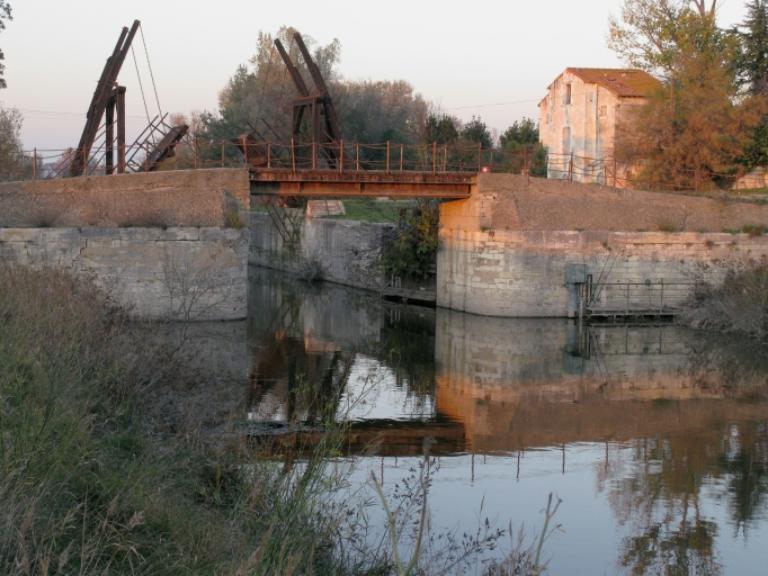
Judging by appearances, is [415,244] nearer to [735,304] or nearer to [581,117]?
[735,304]

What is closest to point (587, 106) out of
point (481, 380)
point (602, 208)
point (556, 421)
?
point (602, 208)

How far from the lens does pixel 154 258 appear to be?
24.0 metres

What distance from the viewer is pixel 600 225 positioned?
28.1 metres

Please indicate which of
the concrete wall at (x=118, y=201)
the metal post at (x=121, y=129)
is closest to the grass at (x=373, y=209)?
the metal post at (x=121, y=129)

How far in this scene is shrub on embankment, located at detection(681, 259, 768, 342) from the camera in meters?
24.5

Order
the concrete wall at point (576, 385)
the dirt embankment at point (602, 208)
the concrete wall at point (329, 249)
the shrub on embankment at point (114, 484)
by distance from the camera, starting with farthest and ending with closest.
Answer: the concrete wall at point (329, 249) < the dirt embankment at point (602, 208) < the concrete wall at point (576, 385) < the shrub on embankment at point (114, 484)

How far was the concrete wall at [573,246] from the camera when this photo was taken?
27484 mm

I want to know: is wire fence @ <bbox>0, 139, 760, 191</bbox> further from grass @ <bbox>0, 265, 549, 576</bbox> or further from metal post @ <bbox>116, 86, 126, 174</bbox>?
grass @ <bbox>0, 265, 549, 576</bbox>

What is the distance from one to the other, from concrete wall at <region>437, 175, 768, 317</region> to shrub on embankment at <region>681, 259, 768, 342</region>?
690 millimetres

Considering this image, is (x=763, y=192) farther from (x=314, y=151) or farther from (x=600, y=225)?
(x=314, y=151)

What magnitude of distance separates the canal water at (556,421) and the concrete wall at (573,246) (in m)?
0.92

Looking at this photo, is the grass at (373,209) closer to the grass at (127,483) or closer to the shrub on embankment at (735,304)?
the shrub on embankment at (735,304)

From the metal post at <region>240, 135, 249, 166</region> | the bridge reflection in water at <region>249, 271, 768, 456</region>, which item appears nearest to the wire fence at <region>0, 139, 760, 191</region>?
the metal post at <region>240, 135, 249, 166</region>

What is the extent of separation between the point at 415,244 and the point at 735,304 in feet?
35.6
